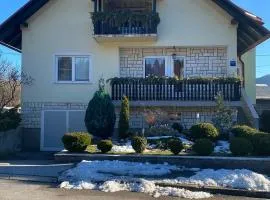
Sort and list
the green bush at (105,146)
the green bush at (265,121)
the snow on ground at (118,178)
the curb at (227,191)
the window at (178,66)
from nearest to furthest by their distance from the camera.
A: the curb at (227,191)
the snow on ground at (118,178)
the green bush at (105,146)
the green bush at (265,121)
the window at (178,66)

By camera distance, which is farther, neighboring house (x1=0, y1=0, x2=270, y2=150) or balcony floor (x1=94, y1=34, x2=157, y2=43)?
neighboring house (x1=0, y1=0, x2=270, y2=150)

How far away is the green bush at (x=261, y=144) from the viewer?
1510 cm

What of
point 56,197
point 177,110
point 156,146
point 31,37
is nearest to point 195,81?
point 177,110

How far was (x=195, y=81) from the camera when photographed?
21156 mm

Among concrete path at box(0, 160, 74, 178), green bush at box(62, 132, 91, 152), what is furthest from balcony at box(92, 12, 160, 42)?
concrete path at box(0, 160, 74, 178)

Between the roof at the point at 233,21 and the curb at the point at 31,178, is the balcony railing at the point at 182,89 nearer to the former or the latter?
the roof at the point at 233,21

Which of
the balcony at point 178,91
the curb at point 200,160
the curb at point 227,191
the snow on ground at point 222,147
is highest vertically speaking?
the balcony at point 178,91

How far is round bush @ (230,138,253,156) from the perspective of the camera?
15.0 m

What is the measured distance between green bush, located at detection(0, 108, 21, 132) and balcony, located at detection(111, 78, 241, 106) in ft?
14.4

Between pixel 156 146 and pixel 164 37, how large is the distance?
22.4 ft

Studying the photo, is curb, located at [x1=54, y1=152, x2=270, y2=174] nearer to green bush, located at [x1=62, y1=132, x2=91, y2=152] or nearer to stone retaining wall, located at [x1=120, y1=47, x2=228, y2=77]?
green bush, located at [x1=62, y1=132, x2=91, y2=152]

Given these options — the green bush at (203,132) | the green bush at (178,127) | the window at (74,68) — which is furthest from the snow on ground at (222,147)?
the window at (74,68)

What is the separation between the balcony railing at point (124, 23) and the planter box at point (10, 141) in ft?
19.1

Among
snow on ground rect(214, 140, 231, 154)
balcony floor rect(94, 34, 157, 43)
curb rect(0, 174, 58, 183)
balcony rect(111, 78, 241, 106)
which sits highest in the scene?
balcony floor rect(94, 34, 157, 43)
